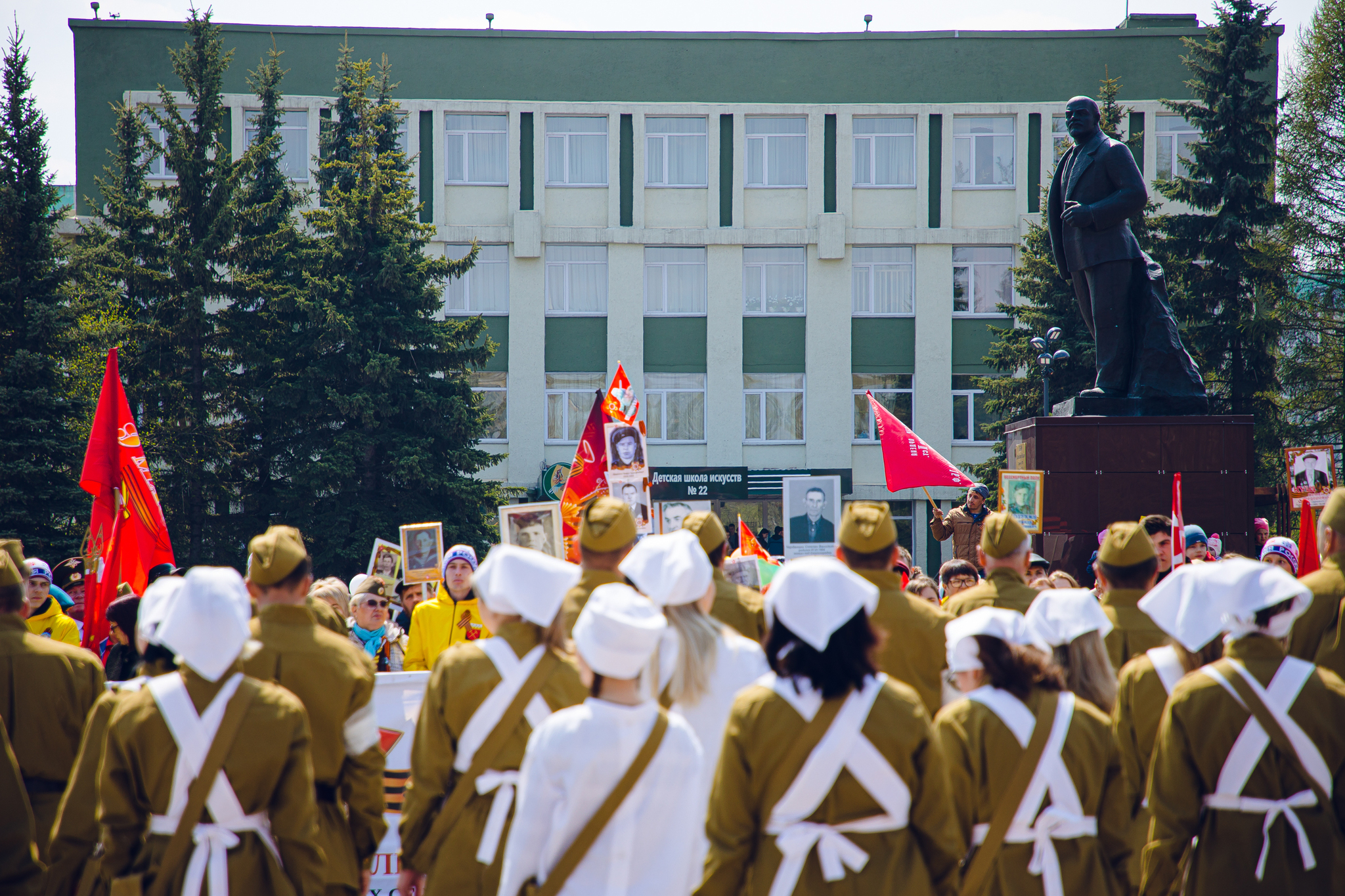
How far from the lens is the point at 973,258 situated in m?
33.4

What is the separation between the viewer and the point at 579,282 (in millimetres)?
33156

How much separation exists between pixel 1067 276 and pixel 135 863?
11402 millimetres

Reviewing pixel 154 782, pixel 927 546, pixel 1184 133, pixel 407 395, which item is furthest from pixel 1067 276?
pixel 1184 133

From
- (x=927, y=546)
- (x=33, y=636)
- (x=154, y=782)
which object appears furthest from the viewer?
(x=927, y=546)

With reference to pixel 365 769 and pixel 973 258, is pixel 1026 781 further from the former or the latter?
pixel 973 258

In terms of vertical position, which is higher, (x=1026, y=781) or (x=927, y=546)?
(x=1026, y=781)

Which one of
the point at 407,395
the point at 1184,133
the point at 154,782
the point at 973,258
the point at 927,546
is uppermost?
the point at 1184,133

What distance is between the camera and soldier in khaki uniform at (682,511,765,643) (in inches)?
202

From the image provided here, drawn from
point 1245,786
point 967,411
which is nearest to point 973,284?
point 967,411

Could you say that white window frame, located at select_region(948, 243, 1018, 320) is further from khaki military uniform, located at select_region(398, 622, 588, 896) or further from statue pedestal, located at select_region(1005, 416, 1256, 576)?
khaki military uniform, located at select_region(398, 622, 588, 896)

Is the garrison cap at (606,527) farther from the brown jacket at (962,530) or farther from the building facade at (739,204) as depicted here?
the building facade at (739,204)

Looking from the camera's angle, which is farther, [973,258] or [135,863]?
[973,258]

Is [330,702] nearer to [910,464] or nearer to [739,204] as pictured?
[910,464]

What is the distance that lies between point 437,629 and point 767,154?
2731 centimetres
